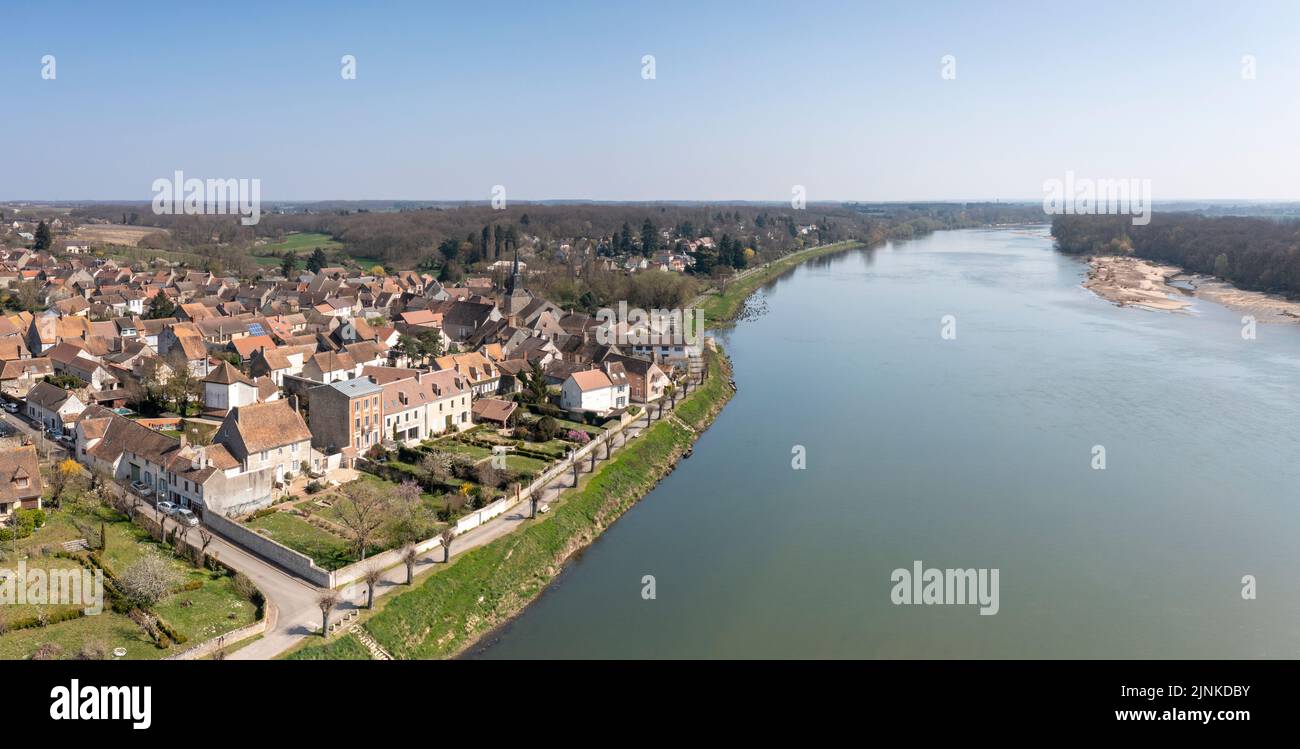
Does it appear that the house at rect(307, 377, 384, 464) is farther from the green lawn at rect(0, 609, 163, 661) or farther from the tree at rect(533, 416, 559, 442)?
the green lawn at rect(0, 609, 163, 661)

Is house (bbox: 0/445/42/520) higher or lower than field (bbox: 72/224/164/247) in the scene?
lower

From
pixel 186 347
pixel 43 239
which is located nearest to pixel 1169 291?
pixel 186 347

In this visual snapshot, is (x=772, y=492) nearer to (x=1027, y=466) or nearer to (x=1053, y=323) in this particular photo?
(x=1027, y=466)

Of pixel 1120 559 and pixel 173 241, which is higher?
pixel 173 241

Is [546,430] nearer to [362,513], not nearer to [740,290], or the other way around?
[362,513]

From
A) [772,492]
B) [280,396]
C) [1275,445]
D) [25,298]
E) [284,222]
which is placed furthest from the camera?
[284,222]

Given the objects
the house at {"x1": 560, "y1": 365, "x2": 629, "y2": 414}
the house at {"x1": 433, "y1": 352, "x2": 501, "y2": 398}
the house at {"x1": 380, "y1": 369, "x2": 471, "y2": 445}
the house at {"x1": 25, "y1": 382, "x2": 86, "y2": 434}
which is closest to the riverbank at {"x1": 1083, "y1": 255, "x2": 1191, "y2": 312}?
the house at {"x1": 560, "y1": 365, "x2": 629, "y2": 414}
